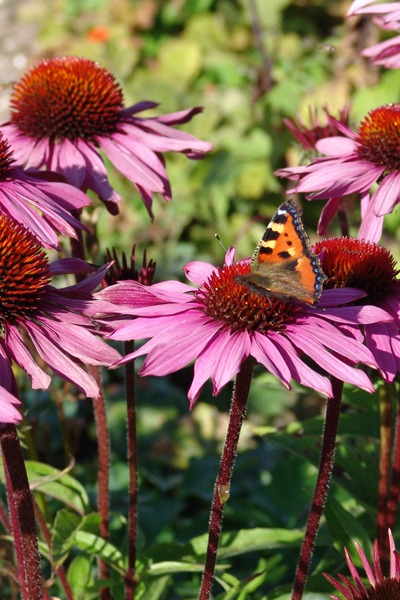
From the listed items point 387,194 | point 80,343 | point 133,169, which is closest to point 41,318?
point 80,343

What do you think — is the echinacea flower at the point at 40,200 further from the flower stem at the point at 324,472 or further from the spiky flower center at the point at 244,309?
the flower stem at the point at 324,472

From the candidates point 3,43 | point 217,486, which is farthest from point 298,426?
point 3,43

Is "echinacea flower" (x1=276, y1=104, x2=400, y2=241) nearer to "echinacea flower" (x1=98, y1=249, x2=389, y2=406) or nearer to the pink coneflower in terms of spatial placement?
the pink coneflower

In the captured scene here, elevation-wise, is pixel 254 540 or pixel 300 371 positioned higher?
pixel 300 371

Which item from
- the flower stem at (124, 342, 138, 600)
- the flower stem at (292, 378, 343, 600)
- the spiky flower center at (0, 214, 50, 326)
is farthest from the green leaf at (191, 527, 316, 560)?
the spiky flower center at (0, 214, 50, 326)

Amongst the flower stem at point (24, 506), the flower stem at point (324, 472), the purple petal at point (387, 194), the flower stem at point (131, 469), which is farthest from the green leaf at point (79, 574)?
the purple petal at point (387, 194)

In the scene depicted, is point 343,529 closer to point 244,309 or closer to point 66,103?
point 244,309

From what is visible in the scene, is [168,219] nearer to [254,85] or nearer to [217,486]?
[254,85]
